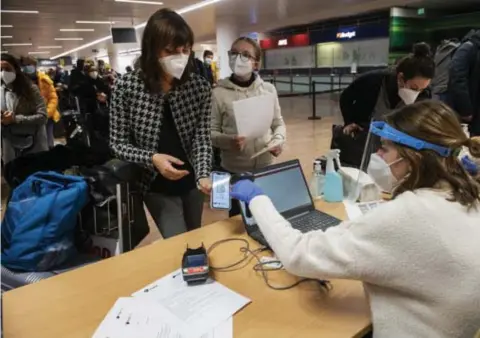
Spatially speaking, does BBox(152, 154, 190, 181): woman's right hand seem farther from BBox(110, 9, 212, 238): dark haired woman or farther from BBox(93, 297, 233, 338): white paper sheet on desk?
BBox(93, 297, 233, 338): white paper sheet on desk

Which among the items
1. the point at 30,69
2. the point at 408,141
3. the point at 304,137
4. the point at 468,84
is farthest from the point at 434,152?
the point at 304,137

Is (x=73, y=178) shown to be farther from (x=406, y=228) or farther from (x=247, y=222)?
(x=406, y=228)

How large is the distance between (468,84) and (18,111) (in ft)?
12.6

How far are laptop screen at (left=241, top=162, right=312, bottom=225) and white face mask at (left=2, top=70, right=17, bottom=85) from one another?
289cm

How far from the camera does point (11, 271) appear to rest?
1.52 metres

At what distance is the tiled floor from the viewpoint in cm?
326

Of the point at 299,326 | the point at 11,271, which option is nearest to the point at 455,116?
the point at 299,326

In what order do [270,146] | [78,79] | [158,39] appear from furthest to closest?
[78,79] → [270,146] → [158,39]

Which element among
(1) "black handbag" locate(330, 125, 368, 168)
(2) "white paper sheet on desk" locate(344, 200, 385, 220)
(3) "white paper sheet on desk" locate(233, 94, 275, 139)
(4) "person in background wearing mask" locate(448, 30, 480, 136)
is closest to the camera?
(2) "white paper sheet on desk" locate(344, 200, 385, 220)

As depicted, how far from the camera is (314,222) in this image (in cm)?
146

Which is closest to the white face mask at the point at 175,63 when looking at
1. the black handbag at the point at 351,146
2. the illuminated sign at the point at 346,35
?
the black handbag at the point at 351,146

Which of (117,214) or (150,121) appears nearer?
(150,121)

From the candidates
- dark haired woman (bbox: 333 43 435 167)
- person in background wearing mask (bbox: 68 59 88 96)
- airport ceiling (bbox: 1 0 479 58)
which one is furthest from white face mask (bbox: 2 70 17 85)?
airport ceiling (bbox: 1 0 479 58)

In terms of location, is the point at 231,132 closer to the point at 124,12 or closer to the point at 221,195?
the point at 221,195
